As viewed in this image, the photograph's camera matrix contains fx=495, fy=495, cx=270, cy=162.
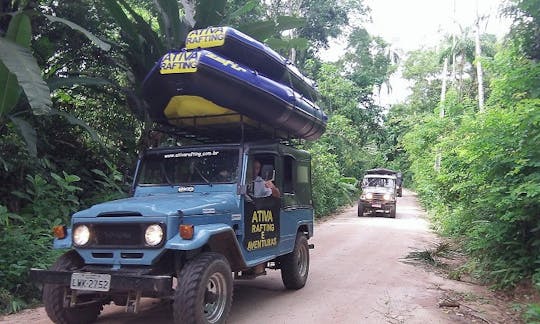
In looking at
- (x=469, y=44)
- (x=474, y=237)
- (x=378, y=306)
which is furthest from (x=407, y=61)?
(x=378, y=306)

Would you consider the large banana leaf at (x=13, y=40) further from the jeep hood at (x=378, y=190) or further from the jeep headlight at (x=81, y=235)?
the jeep hood at (x=378, y=190)

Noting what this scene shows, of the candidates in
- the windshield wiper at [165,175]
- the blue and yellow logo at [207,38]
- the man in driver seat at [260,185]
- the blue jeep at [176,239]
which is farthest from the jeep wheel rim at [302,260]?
the blue and yellow logo at [207,38]

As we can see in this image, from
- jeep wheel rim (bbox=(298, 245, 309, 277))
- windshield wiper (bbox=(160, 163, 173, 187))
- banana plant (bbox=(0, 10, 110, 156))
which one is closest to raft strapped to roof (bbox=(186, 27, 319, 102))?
banana plant (bbox=(0, 10, 110, 156))

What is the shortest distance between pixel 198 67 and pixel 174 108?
3.10 feet

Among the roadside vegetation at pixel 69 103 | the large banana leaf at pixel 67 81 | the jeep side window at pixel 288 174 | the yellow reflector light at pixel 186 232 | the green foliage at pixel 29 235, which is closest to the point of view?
the yellow reflector light at pixel 186 232

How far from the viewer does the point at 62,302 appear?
4.84 m

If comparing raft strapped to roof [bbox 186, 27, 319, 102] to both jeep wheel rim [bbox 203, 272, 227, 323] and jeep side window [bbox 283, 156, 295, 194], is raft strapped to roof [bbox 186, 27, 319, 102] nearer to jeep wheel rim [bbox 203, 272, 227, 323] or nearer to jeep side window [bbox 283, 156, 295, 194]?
jeep side window [bbox 283, 156, 295, 194]

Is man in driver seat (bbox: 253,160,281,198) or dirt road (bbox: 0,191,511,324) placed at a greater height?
man in driver seat (bbox: 253,160,281,198)

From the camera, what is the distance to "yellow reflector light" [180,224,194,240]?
4.55 metres

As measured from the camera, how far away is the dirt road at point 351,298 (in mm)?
5840

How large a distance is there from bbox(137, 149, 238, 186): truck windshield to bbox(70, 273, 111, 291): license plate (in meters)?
1.84

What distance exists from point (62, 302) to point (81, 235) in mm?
666

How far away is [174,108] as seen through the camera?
20.8 feet

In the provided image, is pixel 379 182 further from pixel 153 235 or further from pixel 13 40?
pixel 153 235
